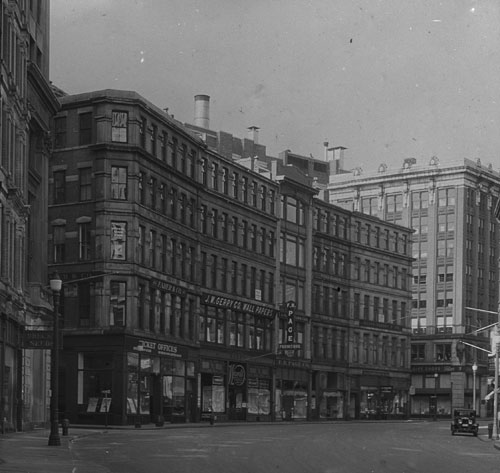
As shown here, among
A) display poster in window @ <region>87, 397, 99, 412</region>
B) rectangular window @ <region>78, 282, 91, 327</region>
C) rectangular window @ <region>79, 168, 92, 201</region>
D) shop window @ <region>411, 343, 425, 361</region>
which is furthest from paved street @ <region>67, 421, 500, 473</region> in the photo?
shop window @ <region>411, 343, 425, 361</region>

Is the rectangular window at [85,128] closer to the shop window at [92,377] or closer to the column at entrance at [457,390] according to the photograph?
the shop window at [92,377]

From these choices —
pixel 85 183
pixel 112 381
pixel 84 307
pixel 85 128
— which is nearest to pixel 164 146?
pixel 85 128

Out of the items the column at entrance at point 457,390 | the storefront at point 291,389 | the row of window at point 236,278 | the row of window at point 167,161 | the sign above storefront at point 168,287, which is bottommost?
the column at entrance at point 457,390

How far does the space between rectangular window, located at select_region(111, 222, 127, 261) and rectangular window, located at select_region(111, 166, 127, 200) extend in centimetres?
188

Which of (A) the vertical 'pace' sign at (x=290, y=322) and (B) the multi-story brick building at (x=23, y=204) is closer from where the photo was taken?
(B) the multi-story brick building at (x=23, y=204)

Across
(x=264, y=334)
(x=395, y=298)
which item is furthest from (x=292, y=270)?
(x=395, y=298)

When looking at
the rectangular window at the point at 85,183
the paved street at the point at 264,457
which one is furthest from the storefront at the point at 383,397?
the paved street at the point at 264,457

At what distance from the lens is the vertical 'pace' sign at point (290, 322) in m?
97.5

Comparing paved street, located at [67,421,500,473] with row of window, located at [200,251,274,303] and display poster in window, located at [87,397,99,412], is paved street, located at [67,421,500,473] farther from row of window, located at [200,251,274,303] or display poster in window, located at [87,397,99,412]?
row of window, located at [200,251,274,303]

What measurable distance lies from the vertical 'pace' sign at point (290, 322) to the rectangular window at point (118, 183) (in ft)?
94.2

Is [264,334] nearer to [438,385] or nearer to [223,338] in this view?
[223,338]

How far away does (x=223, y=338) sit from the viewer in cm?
8794

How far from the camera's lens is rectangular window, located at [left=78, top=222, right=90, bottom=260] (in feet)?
239

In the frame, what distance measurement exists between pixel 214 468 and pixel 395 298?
95893 mm
